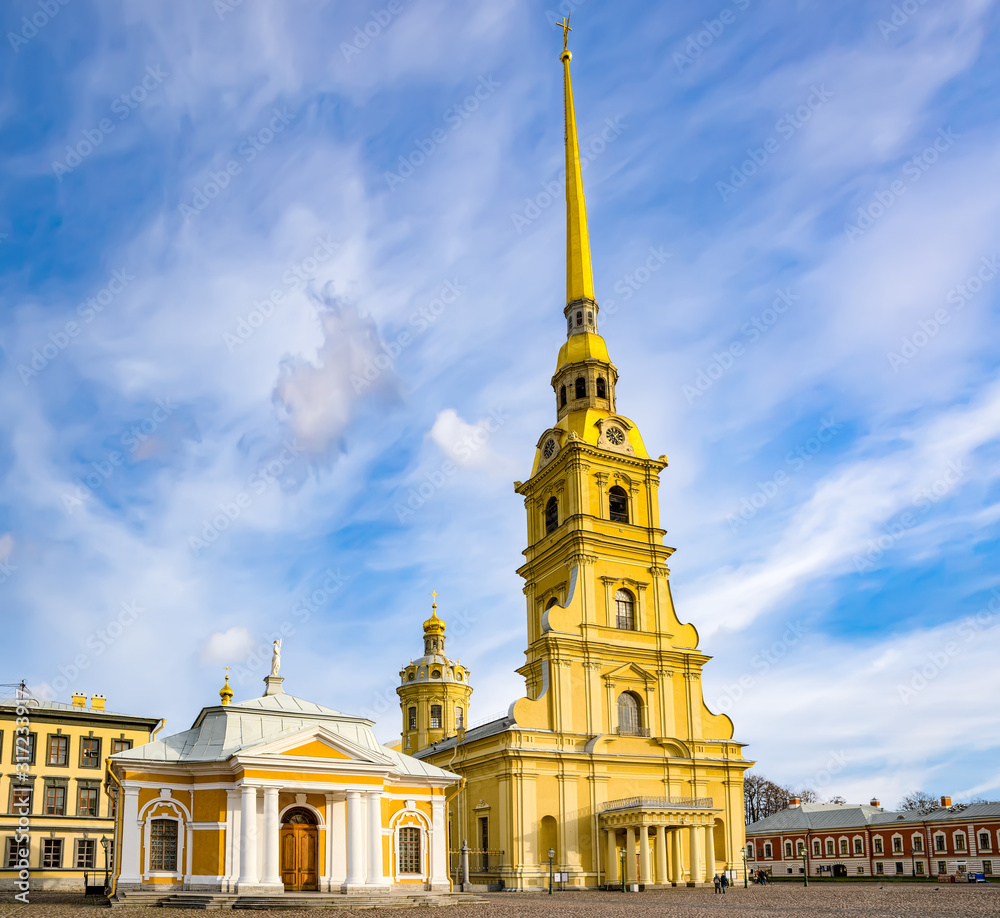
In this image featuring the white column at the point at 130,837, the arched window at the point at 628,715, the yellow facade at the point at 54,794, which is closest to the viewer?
the white column at the point at 130,837

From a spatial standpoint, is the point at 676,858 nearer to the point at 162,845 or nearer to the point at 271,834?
the point at 271,834

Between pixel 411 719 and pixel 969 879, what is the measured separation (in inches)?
1528

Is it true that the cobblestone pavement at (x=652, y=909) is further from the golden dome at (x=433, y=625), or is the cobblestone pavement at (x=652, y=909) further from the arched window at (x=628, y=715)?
the golden dome at (x=433, y=625)

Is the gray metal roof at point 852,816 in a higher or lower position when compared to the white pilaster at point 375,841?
lower

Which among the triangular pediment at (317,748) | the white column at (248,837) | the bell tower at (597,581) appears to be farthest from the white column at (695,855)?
the white column at (248,837)

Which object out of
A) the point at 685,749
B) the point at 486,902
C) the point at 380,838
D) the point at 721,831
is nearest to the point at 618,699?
the point at 685,749

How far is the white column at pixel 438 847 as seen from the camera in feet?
104

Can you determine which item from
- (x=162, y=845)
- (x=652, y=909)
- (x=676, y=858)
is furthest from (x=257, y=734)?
(x=676, y=858)

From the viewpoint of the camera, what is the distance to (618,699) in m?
48.3

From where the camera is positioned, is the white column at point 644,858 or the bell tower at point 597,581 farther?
the bell tower at point 597,581

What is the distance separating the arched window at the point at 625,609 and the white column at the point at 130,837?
26993 millimetres

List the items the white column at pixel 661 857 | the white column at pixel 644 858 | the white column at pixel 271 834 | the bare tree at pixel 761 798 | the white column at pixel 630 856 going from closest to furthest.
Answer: the white column at pixel 271 834 → the white column at pixel 644 858 → the white column at pixel 661 857 → the white column at pixel 630 856 → the bare tree at pixel 761 798

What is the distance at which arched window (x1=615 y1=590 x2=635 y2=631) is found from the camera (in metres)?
50.1

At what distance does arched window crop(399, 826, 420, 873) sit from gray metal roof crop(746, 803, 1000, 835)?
48812 mm
